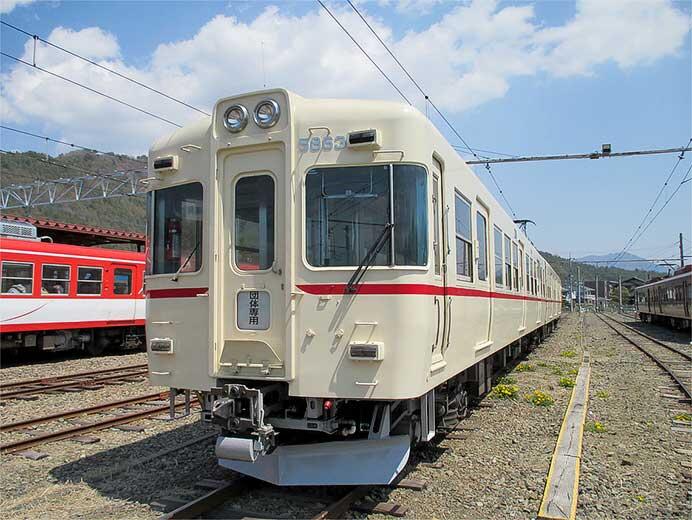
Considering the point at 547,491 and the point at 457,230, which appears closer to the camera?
the point at 547,491

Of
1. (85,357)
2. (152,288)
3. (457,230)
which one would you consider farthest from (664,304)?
(152,288)

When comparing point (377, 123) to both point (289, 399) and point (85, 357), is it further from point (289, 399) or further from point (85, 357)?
point (85, 357)

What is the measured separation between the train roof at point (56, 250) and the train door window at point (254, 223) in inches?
463

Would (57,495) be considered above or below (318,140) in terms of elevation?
below

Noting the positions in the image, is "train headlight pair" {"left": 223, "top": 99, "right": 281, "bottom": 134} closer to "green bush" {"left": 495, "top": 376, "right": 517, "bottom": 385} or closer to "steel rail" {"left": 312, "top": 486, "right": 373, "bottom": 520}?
"steel rail" {"left": 312, "top": 486, "right": 373, "bottom": 520}

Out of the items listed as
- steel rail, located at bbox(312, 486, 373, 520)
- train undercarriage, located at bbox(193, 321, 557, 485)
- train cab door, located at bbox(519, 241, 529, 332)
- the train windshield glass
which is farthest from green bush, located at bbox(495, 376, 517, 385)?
the train windshield glass

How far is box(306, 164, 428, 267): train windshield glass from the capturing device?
4.84m

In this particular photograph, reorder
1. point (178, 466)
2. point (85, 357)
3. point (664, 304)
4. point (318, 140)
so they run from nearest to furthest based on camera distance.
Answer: point (318, 140), point (178, 466), point (85, 357), point (664, 304)

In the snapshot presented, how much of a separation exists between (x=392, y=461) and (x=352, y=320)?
120 centimetres

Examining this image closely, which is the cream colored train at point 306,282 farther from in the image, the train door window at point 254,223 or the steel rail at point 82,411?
the steel rail at point 82,411

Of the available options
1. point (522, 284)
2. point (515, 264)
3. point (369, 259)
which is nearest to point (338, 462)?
point (369, 259)

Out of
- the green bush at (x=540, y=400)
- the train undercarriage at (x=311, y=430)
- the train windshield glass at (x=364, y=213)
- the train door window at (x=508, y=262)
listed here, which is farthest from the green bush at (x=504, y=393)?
the train windshield glass at (x=364, y=213)

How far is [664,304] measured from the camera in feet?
109

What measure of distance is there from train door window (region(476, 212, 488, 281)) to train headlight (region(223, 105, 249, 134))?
11.2ft
